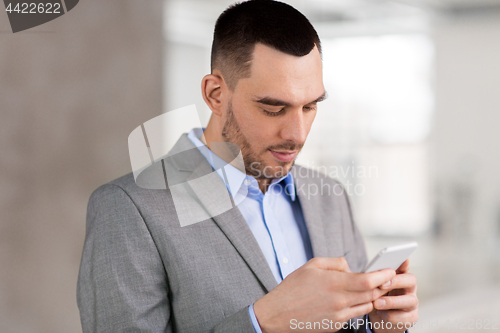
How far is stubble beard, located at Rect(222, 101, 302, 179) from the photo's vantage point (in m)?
1.10

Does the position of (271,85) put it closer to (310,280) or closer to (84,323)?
(310,280)

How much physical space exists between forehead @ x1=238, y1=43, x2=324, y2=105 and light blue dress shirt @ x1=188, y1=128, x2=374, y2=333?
0.80 ft

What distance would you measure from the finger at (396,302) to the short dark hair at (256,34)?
643 mm

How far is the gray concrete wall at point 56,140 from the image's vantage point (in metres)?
1.51

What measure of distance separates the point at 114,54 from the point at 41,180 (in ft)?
2.11

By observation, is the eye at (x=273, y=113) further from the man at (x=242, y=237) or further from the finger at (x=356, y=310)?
the finger at (x=356, y=310)

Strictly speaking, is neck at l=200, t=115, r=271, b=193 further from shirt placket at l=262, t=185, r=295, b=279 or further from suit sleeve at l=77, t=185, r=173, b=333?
suit sleeve at l=77, t=185, r=173, b=333

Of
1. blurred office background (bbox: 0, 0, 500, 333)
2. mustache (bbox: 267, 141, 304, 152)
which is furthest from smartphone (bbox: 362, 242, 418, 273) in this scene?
blurred office background (bbox: 0, 0, 500, 333)

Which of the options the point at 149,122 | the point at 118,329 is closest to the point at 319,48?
the point at 118,329

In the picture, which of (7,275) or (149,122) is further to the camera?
(149,122)

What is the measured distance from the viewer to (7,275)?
151 centimetres

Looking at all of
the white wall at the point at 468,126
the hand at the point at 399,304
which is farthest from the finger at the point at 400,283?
the white wall at the point at 468,126

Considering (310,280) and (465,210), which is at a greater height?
(310,280)

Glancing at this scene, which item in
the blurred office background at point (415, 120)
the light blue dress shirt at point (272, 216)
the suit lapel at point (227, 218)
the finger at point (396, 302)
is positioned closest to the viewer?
the finger at point (396, 302)
